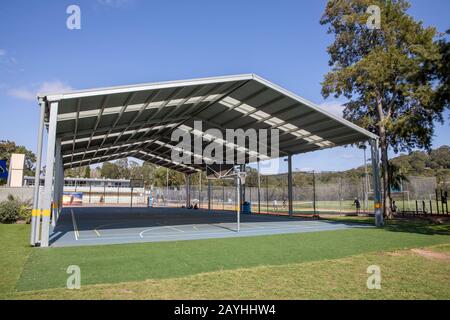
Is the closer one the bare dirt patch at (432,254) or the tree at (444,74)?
the bare dirt patch at (432,254)

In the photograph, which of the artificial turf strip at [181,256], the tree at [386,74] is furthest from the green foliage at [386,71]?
the artificial turf strip at [181,256]

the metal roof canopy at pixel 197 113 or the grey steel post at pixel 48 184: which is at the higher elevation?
the metal roof canopy at pixel 197 113

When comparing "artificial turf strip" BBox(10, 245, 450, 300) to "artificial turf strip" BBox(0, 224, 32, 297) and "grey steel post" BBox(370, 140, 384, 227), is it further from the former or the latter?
"grey steel post" BBox(370, 140, 384, 227)

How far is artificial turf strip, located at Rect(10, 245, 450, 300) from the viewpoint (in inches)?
220

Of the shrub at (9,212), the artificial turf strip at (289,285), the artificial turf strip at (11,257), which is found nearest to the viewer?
the artificial turf strip at (289,285)

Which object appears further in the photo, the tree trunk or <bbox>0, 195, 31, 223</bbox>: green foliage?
the tree trunk

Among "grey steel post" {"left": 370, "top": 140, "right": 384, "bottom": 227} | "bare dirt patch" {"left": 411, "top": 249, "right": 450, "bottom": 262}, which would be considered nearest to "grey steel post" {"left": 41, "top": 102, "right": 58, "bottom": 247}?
"bare dirt patch" {"left": 411, "top": 249, "right": 450, "bottom": 262}

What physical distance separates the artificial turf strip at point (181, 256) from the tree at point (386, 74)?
12.8 m

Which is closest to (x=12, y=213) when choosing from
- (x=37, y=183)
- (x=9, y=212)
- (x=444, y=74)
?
(x=9, y=212)

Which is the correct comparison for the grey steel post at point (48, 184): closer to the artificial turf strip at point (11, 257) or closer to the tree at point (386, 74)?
the artificial turf strip at point (11, 257)

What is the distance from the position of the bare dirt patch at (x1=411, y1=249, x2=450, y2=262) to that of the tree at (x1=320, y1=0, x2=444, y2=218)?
45.6 ft

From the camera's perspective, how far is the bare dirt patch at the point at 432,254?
9.25 meters
